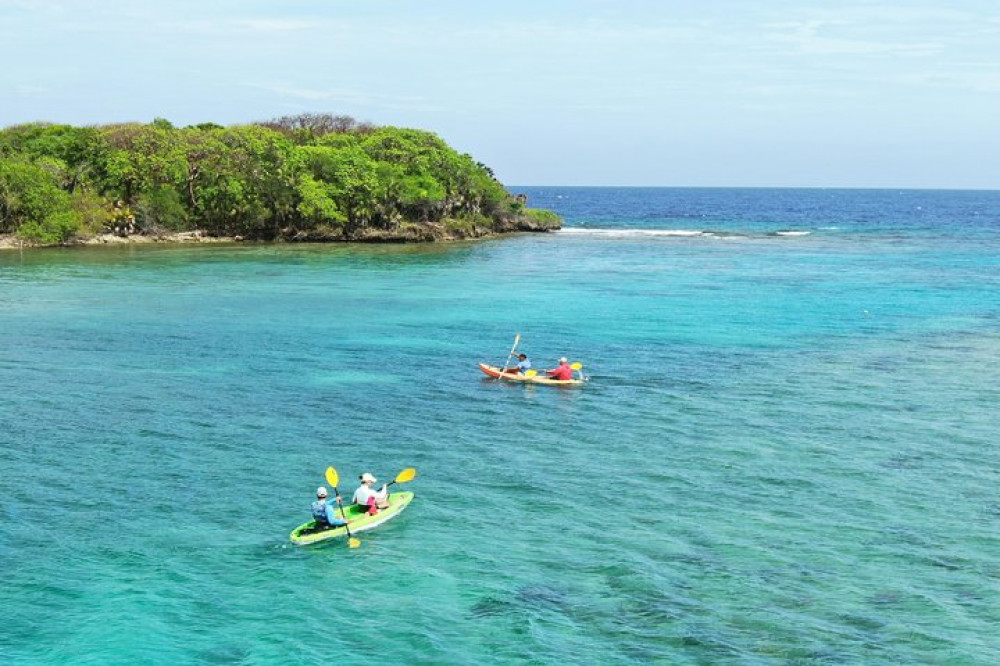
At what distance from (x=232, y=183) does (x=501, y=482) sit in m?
83.1

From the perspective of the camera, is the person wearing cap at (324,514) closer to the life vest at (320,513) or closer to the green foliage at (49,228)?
the life vest at (320,513)

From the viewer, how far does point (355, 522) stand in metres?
27.0

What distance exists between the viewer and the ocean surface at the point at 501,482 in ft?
70.6

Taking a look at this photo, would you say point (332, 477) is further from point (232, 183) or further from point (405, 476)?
point (232, 183)

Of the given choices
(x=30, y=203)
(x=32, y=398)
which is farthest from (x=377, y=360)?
(x=30, y=203)

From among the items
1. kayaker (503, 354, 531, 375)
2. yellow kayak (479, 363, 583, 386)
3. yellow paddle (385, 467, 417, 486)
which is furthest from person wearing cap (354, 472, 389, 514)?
kayaker (503, 354, 531, 375)

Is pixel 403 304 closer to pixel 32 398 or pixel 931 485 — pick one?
pixel 32 398

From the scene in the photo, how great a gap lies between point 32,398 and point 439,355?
18056 millimetres

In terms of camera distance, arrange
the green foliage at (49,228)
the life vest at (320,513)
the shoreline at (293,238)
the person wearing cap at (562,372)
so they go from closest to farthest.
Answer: the life vest at (320,513)
the person wearing cap at (562,372)
the green foliage at (49,228)
the shoreline at (293,238)

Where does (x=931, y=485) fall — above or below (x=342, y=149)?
below

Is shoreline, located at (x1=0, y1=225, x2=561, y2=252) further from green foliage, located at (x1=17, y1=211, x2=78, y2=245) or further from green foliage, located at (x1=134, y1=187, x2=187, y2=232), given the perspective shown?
green foliage, located at (x1=134, y1=187, x2=187, y2=232)

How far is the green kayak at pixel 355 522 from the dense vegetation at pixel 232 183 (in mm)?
79534

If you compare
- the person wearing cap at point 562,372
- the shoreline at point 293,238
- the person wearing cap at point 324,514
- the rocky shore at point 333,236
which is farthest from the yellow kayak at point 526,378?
the rocky shore at point 333,236

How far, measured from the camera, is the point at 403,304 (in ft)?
216
